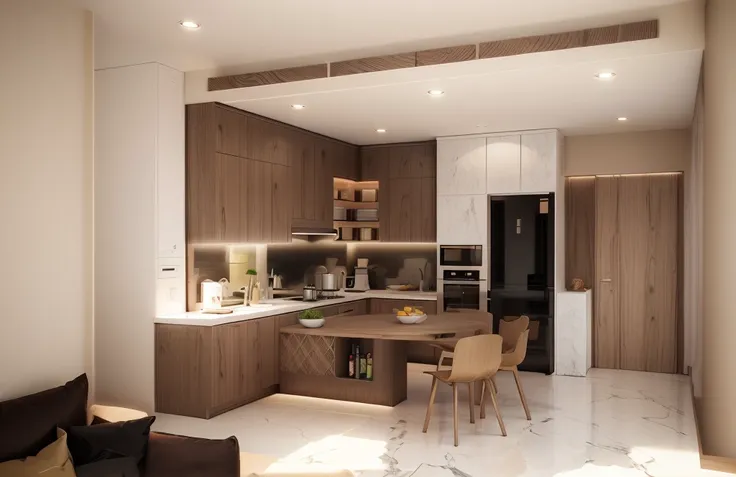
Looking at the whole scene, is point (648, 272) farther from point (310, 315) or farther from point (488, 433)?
point (310, 315)

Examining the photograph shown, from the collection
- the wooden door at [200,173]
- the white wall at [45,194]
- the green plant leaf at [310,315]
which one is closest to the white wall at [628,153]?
the green plant leaf at [310,315]

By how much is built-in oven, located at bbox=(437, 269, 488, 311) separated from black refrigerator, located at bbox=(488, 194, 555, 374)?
120 millimetres

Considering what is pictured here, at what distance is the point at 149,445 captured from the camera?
9.42ft

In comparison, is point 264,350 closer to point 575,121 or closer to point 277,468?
point 277,468

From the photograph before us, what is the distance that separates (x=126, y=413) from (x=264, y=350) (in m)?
2.62

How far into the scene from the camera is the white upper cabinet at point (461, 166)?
753cm

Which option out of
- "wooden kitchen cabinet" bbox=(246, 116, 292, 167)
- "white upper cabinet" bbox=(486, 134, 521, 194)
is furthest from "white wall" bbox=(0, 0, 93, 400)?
"white upper cabinet" bbox=(486, 134, 521, 194)

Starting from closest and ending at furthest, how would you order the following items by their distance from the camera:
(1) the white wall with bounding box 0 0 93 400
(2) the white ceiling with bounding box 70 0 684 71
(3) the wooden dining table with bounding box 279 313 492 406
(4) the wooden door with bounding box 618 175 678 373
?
(1) the white wall with bounding box 0 0 93 400
(2) the white ceiling with bounding box 70 0 684 71
(3) the wooden dining table with bounding box 279 313 492 406
(4) the wooden door with bounding box 618 175 678 373

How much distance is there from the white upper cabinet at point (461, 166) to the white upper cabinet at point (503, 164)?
7 centimetres

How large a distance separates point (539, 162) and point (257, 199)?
3133 millimetres

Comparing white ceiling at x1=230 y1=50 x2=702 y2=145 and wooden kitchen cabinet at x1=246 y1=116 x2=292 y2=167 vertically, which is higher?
white ceiling at x1=230 y1=50 x2=702 y2=145

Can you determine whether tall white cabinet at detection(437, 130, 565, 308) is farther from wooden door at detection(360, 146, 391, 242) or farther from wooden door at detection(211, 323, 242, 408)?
wooden door at detection(211, 323, 242, 408)

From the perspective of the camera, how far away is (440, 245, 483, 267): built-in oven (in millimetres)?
7535

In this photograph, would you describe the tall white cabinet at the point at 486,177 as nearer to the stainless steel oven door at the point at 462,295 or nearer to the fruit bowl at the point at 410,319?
the stainless steel oven door at the point at 462,295
